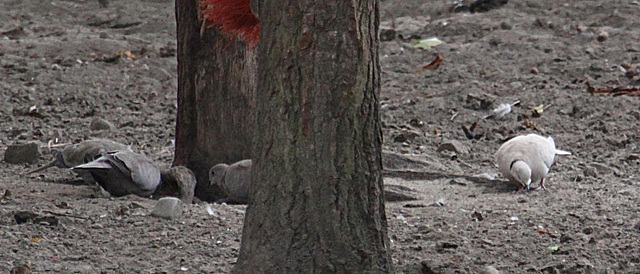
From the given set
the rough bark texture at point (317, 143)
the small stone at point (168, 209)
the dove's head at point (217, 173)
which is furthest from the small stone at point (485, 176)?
the rough bark texture at point (317, 143)

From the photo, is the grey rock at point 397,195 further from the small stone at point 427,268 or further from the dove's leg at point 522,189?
the small stone at point 427,268

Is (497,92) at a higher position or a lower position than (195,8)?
lower

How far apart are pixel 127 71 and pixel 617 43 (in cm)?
454

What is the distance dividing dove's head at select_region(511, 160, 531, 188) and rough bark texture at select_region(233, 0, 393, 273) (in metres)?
1.75

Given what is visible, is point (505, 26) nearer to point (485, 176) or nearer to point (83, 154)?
point (485, 176)

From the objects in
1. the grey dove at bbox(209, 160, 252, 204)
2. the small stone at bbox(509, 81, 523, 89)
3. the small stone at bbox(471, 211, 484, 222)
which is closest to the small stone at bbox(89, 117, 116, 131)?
the grey dove at bbox(209, 160, 252, 204)

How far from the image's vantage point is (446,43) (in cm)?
819

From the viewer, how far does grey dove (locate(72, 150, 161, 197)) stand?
3926mm

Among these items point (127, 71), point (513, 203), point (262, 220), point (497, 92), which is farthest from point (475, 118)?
point (262, 220)

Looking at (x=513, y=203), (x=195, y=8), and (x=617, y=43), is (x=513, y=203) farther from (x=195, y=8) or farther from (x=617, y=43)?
(x=617, y=43)

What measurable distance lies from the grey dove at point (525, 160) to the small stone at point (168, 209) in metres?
1.74

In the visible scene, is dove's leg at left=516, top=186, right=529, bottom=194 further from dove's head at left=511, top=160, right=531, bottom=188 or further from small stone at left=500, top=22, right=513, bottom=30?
small stone at left=500, top=22, right=513, bottom=30

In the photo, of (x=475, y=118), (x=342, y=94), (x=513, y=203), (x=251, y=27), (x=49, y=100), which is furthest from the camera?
(x=49, y=100)

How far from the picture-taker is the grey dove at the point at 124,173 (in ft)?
12.9
